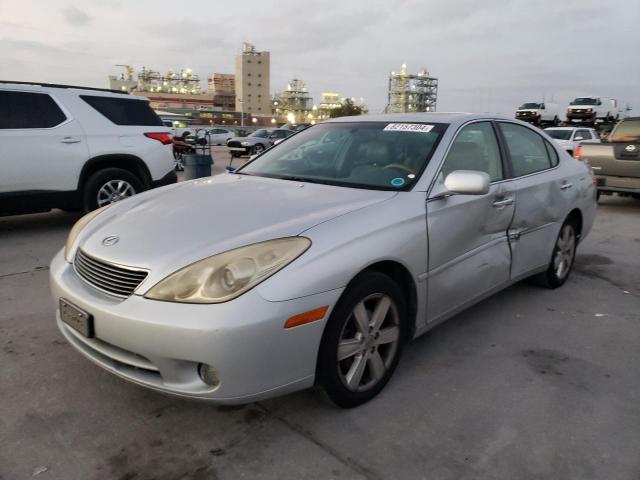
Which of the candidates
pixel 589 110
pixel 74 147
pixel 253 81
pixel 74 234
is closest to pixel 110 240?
pixel 74 234

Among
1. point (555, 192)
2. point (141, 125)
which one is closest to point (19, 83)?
point (141, 125)

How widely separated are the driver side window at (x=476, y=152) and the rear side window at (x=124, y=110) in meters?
4.84

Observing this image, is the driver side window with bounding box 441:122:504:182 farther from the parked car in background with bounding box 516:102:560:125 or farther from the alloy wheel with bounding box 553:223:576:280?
the parked car in background with bounding box 516:102:560:125

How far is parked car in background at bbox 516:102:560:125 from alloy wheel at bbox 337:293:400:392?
118 feet

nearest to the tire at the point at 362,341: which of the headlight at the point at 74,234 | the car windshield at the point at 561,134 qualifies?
the headlight at the point at 74,234

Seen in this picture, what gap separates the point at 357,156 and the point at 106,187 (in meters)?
4.28

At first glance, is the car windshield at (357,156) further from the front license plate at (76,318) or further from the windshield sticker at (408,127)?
the front license plate at (76,318)

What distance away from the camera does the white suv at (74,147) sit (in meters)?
5.73

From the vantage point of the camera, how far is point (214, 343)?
199 cm

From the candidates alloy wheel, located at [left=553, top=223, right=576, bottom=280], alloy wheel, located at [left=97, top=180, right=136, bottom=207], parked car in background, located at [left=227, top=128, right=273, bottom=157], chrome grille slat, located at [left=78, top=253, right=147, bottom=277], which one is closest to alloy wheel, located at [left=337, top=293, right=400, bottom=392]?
chrome grille slat, located at [left=78, top=253, right=147, bottom=277]

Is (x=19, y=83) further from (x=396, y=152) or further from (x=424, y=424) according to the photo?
(x=424, y=424)

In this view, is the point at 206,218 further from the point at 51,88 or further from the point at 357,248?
the point at 51,88

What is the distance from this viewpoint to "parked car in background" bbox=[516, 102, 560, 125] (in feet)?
115

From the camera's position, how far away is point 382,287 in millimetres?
2490
